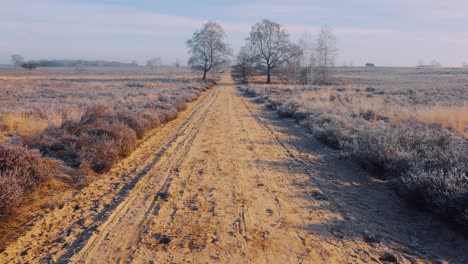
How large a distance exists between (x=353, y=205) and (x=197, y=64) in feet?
182

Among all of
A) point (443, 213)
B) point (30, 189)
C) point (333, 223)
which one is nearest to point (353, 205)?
point (333, 223)

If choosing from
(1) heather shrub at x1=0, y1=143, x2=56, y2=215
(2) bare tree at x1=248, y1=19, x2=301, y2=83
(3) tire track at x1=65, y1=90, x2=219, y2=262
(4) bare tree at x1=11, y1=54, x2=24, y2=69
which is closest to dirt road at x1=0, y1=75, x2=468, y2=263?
(3) tire track at x1=65, y1=90, x2=219, y2=262

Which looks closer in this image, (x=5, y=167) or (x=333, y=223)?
(x=333, y=223)

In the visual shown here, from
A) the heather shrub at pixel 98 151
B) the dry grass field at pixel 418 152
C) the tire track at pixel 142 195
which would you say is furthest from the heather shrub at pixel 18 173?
the dry grass field at pixel 418 152

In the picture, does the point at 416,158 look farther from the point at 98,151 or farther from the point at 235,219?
the point at 98,151

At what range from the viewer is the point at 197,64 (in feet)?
193

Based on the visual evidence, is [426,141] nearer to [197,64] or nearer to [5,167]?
[5,167]

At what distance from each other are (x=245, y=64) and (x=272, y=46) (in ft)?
24.7

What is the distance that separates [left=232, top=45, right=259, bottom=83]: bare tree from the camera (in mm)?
55806

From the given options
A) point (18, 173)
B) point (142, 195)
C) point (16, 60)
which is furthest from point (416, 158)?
point (16, 60)

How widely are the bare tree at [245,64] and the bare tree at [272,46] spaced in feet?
6.25

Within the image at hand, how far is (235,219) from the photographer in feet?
16.7

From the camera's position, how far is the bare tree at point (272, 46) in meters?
52.4

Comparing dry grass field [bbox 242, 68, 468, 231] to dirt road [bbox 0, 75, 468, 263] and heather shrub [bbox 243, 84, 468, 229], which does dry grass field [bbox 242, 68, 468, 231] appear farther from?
dirt road [bbox 0, 75, 468, 263]
